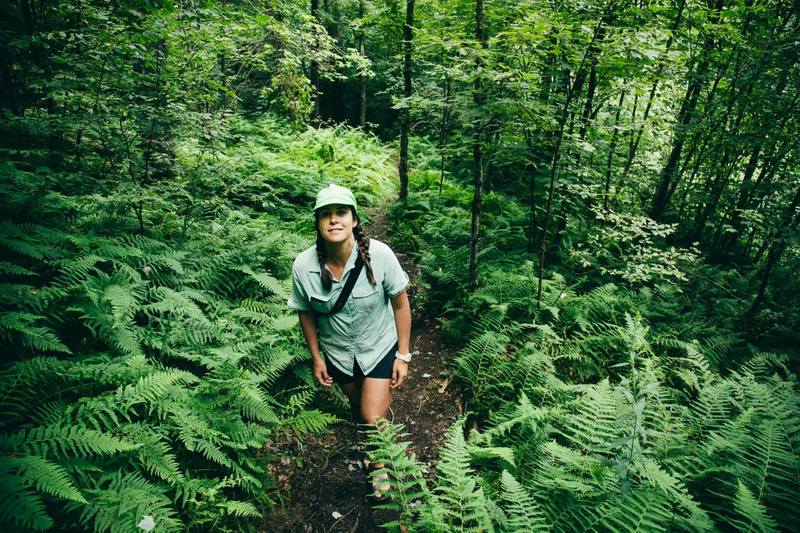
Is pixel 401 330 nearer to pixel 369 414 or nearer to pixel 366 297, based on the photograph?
pixel 366 297

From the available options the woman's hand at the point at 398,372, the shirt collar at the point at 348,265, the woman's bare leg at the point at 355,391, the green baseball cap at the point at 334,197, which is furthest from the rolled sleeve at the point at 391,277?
the woman's bare leg at the point at 355,391

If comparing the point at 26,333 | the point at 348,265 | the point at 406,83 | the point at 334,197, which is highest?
the point at 406,83

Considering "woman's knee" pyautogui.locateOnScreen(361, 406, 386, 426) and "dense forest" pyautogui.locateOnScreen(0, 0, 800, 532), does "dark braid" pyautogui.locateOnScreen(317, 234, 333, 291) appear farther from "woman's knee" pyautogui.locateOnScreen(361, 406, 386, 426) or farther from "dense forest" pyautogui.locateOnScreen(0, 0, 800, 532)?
"dense forest" pyautogui.locateOnScreen(0, 0, 800, 532)

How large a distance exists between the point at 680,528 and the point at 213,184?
8748mm

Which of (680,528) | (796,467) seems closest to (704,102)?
(796,467)

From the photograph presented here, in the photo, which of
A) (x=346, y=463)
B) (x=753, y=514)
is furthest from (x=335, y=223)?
(x=753, y=514)

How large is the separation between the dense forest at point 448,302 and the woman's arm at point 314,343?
2.13 ft

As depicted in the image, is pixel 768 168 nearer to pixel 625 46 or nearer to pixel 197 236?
pixel 625 46

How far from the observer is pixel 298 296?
Result: 3.41m

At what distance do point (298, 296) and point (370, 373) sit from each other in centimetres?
99

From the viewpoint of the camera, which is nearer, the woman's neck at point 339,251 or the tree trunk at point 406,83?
the woman's neck at point 339,251

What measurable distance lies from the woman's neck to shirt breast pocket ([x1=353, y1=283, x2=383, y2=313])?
30cm

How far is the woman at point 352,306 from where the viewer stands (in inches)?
129

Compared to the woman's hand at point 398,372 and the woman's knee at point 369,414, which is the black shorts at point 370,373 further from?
the woman's knee at point 369,414
